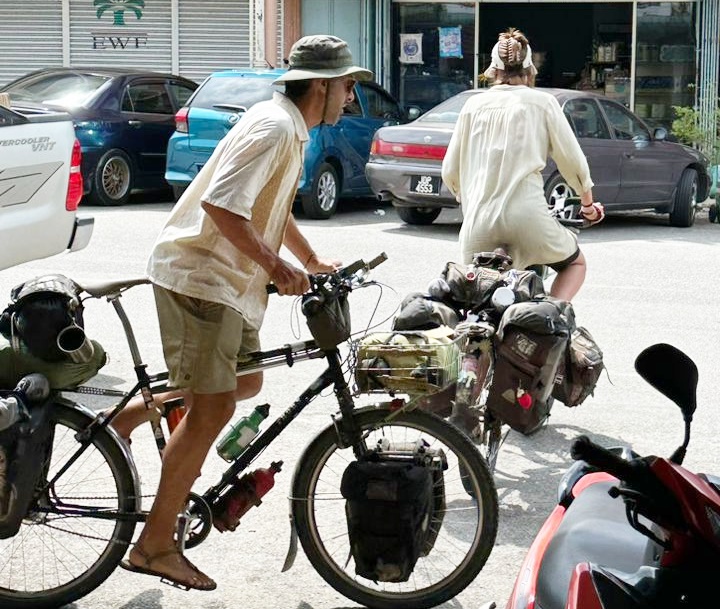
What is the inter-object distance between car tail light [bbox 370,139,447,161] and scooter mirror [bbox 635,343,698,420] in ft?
39.0

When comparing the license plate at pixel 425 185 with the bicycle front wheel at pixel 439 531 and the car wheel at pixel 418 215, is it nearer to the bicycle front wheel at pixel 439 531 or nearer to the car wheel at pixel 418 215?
the car wheel at pixel 418 215

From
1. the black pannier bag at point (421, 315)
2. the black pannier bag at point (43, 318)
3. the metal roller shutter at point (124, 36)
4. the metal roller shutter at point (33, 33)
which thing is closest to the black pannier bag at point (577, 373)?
the black pannier bag at point (421, 315)

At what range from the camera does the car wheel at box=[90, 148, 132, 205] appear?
54.0 ft

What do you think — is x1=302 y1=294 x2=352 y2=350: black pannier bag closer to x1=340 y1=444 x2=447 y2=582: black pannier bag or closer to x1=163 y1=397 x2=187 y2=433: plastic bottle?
x1=340 y1=444 x2=447 y2=582: black pannier bag

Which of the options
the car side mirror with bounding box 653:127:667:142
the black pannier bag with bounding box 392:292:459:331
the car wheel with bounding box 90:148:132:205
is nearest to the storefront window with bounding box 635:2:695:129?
the car side mirror with bounding box 653:127:667:142

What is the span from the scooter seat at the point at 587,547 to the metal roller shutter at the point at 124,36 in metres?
21.0

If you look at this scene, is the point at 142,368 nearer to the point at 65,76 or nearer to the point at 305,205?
the point at 305,205

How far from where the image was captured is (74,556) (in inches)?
175

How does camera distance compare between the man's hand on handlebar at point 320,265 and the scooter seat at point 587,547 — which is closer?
the scooter seat at point 587,547

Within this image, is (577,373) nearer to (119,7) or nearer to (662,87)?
(662,87)

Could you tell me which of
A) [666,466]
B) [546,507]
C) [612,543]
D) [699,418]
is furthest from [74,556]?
[699,418]

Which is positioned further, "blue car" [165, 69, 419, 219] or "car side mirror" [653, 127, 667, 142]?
"blue car" [165, 69, 419, 219]

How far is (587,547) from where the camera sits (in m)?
2.55

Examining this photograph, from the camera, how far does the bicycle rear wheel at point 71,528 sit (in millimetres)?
4316
